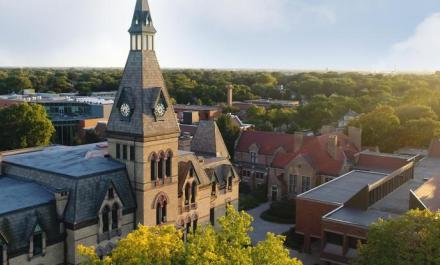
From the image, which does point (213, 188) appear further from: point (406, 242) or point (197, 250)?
point (197, 250)

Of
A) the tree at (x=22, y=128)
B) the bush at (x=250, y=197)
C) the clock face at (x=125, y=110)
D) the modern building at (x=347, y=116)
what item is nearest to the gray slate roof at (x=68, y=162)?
the clock face at (x=125, y=110)

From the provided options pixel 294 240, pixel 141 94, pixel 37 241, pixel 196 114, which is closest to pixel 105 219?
pixel 37 241

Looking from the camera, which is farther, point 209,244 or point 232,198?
point 232,198

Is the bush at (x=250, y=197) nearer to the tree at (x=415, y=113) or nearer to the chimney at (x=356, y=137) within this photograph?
the chimney at (x=356, y=137)

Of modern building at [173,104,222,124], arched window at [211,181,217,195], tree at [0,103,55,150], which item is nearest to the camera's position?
arched window at [211,181,217,195]

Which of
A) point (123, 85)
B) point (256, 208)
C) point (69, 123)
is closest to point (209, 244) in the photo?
point (123, 85)

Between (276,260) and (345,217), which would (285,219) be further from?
(276,260)

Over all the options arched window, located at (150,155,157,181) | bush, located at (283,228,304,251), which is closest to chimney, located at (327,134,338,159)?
bush, located at (283,228,304,251)

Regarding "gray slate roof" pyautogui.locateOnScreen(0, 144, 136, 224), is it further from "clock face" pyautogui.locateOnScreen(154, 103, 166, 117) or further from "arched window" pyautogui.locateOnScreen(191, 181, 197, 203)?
"arched window" pyautogui.locateOnScreen(191, 181, 197, 203)
